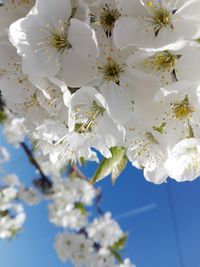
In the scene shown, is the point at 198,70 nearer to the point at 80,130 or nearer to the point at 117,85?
the point at 117,85

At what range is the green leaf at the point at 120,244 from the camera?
10.5ft

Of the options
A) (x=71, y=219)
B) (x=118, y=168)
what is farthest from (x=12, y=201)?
(x=118, y=168)

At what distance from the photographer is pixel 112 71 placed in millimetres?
642

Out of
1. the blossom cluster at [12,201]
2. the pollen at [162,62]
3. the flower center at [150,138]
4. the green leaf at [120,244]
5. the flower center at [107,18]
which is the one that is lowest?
the flower center at [150,138]

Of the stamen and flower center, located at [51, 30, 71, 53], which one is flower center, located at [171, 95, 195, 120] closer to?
the stamen

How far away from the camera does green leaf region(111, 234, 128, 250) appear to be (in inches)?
126

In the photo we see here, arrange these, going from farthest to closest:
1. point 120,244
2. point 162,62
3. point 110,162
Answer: point 120,244
point 110,162
point 162,62

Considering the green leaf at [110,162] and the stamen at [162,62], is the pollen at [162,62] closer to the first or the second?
the stamen at [162,62]

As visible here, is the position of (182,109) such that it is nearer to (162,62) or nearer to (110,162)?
(162,62)

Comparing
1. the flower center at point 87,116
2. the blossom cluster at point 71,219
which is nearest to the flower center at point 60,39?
the flower center at point 87,116

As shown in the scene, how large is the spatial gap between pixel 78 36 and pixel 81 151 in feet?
0.82

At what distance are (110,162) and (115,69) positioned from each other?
0.22 meters

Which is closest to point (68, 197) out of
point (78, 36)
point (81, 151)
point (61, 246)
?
point (61, 246)

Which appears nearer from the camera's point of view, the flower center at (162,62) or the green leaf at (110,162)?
the flower center at (162,62)
